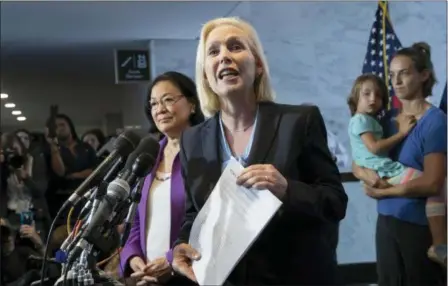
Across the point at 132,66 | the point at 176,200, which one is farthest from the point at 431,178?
the point at 132,66

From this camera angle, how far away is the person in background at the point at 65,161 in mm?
1589

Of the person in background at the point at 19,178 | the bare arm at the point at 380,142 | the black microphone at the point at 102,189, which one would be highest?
the black microphone at the point at 102,189

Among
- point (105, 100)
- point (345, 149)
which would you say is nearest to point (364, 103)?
point (345, 149)

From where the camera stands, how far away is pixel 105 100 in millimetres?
1715

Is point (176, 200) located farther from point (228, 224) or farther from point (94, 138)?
point (94, 138)

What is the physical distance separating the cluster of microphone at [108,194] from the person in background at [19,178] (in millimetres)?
825

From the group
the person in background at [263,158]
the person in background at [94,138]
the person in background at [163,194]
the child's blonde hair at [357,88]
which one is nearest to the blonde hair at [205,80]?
the person in background at [263,158]

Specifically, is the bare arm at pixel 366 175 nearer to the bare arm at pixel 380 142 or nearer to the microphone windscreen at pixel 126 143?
the bare arm at pixel 380 142

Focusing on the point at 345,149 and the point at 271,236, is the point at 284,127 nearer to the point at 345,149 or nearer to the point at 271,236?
the point at 271,236

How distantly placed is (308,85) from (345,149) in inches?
8.6

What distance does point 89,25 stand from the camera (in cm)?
163

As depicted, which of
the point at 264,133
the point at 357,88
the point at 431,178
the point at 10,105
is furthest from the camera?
the point at 10,105

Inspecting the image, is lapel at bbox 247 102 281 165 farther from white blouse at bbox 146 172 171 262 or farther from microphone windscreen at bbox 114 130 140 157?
white blouse at bbox 146 172 171 262

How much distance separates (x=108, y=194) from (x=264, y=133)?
0.27m
